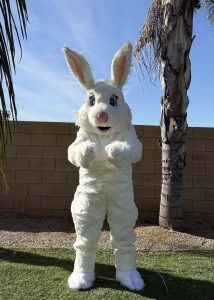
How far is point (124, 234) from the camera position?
411 centimetres

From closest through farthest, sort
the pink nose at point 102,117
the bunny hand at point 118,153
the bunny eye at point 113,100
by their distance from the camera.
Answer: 1. the bunny hand at point 118,153
2. the pink nose at point 102,117
3. the bunny eye at point 113,100

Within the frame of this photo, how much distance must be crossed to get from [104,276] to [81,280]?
19.3 inches

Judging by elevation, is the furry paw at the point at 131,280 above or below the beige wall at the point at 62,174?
below

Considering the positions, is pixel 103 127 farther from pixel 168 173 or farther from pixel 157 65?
pixel 157 65

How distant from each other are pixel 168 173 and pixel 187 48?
186cm

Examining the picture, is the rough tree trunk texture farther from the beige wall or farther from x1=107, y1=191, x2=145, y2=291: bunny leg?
x1=107, y1=191, x2=145, y2=291: bunny leg

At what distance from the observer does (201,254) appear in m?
5.49

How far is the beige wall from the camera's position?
7234 mm

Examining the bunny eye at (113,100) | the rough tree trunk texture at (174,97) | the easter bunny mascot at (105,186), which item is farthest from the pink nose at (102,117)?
the rough tree trunk texture at (174,97)

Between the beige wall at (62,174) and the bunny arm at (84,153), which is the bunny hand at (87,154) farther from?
the beige wall at (62,174)

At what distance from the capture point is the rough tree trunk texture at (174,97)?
20.8 ft

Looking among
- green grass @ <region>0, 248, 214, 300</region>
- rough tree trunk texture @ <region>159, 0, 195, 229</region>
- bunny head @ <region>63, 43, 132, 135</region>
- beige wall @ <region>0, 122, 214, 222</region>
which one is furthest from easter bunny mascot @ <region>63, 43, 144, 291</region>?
beige wall @ <region>0, 122, 214, 222</region>

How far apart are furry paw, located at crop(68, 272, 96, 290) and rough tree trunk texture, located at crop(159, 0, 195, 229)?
2542 millimetres

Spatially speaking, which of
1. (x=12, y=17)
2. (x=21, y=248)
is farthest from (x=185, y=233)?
(x=12, y=17)
